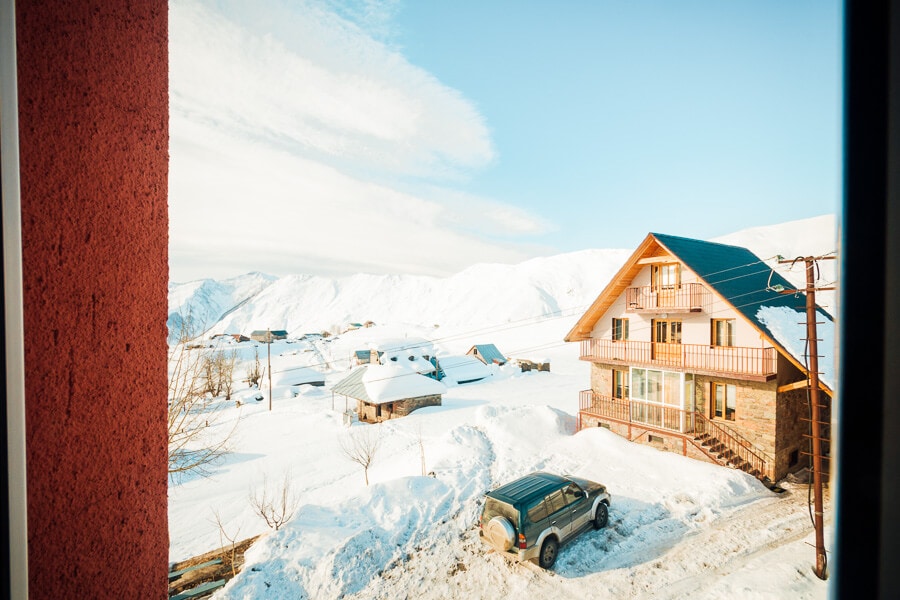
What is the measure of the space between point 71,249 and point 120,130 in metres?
0.29

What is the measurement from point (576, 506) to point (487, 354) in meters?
25.5

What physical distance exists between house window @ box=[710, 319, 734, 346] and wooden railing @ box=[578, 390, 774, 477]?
6.03ft

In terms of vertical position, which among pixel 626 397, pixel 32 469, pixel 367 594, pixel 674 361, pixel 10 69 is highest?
pixel 10 69

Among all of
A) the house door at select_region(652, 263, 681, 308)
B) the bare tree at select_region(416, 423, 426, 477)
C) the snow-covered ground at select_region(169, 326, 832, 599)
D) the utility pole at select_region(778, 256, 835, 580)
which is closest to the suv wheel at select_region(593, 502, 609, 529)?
the snow-covered ground at select_region(169, 326, 832, 599)

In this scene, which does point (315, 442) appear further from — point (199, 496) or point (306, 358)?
point (306, 358)

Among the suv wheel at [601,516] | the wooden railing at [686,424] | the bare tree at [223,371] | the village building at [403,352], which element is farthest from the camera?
the village building at [403,352]

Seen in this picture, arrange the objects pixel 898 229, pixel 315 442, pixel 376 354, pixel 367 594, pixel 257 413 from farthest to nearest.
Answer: pixel 376 354, pixel 257 413, pixel 315 442, pixel 367 594, pixel 898 229

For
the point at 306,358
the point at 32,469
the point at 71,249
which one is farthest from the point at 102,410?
the point at 306,358

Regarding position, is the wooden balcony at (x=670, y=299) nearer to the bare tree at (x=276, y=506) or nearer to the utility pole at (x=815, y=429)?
the utility pole at (x=815, y=429)

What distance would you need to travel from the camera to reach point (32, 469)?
0.64 meters

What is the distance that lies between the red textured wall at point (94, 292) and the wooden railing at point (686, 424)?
1047cm

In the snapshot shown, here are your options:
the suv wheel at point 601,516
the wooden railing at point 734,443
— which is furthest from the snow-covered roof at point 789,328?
the suv wheel at point 601,516

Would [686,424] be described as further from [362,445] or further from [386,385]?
[386,385]

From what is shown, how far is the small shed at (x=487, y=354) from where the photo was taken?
100 feet
